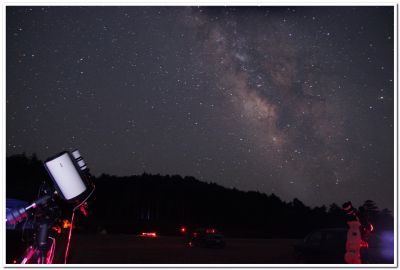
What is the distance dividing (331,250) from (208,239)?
8340 millimetres

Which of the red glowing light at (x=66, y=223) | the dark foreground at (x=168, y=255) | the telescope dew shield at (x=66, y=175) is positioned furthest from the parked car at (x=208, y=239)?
the telescope dew shield at (x=66, y=175)

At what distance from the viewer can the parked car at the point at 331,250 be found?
299 inches

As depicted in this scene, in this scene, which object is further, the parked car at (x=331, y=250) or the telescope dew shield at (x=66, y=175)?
the parked car at (x=331, y=250)

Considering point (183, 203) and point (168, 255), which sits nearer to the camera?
point (168, 255)

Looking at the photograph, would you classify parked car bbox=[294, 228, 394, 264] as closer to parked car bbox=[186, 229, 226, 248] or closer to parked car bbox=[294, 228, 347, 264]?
parked car bbox=[294, 228, 347, 264]

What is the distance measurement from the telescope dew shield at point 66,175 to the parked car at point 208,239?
1353 centimetres

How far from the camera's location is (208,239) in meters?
15.6

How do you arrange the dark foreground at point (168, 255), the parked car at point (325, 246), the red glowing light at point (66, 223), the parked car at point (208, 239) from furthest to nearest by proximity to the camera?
the parked car at point (208, 239)
the dark foreground at point (168, 255)
the parked car at point (325, 246)
the red glowing light at point (66, 223)

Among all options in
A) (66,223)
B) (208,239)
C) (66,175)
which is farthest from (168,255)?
(66,175)

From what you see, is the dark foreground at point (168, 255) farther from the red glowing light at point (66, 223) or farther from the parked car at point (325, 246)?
the red glowing light at point (66, 223)

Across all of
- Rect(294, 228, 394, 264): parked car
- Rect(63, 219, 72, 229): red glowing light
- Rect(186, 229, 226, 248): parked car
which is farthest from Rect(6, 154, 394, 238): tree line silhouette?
Rect(63, 219, 72, 229): red glowing light

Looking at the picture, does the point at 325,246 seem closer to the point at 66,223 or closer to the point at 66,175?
the point at 66,223

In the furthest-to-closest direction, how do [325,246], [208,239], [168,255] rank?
[208,239], [168,255], [325,246]

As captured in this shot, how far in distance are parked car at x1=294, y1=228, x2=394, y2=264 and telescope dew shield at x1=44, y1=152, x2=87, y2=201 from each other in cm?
621
